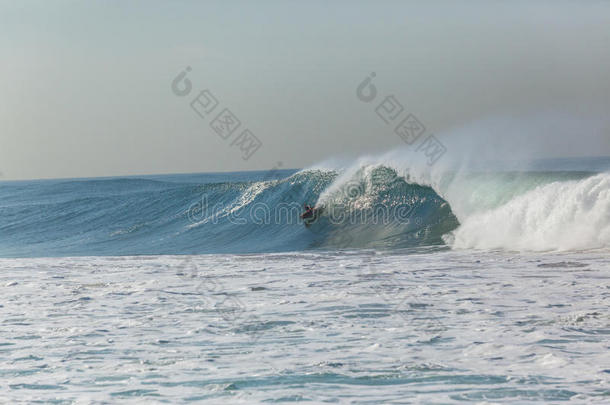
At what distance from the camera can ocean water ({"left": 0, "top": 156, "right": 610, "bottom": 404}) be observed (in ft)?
14.6

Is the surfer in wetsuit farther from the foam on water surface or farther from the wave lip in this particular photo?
the foam on water surface

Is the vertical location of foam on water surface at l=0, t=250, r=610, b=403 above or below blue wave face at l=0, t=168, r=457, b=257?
below

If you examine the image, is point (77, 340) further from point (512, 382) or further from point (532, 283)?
point (532, 283)

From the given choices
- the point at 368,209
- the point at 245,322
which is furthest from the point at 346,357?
the point at 368,209

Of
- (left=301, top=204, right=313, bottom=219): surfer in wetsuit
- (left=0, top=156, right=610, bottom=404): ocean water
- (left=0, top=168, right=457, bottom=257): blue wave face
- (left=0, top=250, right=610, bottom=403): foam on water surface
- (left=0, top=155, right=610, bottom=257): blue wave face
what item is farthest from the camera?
(left=301, top=204, right=313, bottom=219): surfer in wetsuit

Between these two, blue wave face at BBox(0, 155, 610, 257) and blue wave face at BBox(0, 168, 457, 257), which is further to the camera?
blue wave face at BBox(0, 168, 457, 257)

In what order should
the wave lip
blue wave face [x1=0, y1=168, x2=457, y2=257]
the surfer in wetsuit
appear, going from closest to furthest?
the wave lip → blue wave face [x1=0, y1=168, x2=457, y2=257] → the surfer in wetsuit

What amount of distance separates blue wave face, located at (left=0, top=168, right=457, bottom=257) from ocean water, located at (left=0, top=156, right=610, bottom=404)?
12 cm

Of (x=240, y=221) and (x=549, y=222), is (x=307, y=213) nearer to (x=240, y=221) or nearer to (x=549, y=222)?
(x=240, y=221)

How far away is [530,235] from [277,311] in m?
6.87

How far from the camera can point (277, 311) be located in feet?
22.5

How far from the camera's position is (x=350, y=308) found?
6.87 metres

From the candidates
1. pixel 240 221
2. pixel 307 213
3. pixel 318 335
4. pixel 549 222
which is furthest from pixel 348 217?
pixel 318 335

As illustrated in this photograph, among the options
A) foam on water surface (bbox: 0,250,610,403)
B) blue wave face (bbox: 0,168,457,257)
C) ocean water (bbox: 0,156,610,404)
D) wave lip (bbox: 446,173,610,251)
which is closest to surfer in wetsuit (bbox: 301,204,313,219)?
blue wave face (bbox: 0,168,457,257)
